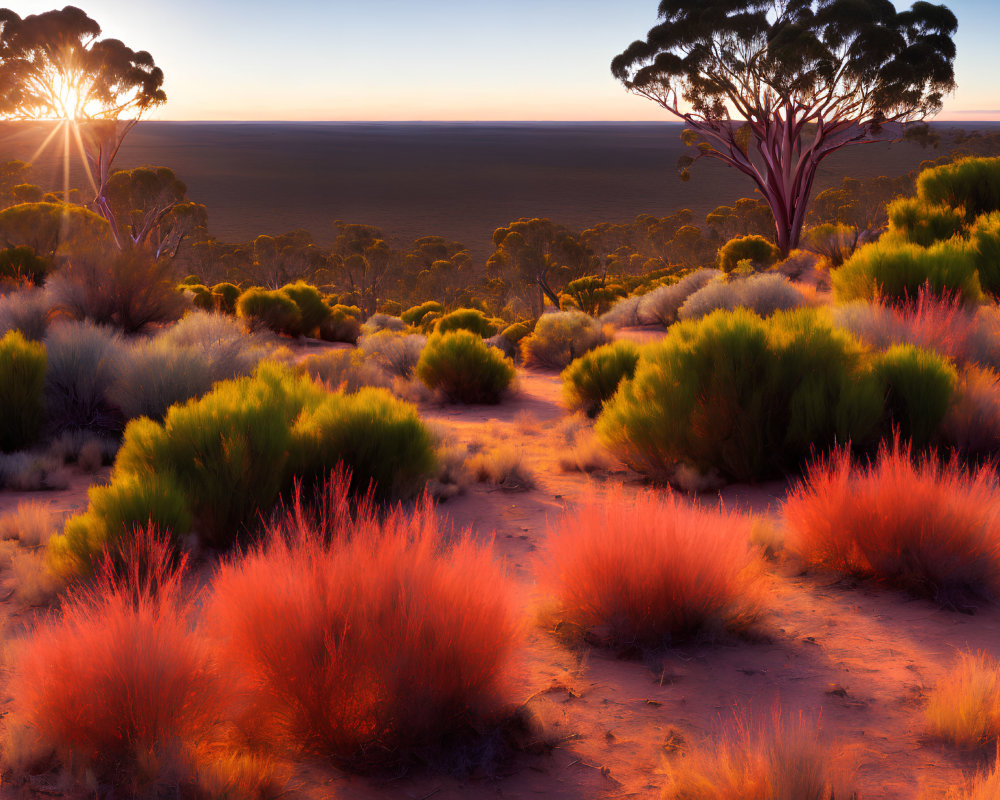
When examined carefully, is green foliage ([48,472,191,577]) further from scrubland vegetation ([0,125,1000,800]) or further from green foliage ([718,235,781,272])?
green foliage ([718,235,781,272])

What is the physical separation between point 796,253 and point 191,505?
2055cm

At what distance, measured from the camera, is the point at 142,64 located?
32031 millimetres

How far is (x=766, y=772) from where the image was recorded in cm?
196

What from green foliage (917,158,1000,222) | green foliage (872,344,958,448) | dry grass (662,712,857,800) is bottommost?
dry grass (662,712,857,800)

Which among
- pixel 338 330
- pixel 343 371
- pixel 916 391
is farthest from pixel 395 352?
pixel 916 391

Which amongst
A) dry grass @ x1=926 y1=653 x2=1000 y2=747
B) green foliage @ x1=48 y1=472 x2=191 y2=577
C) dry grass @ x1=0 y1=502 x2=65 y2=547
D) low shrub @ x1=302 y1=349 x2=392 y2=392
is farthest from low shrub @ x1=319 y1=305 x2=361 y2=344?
dry grass @ x1=926 y1=653 x2=1000 y2=747

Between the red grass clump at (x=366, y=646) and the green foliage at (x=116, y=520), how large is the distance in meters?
1.60

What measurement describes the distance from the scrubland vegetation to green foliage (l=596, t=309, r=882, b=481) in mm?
27

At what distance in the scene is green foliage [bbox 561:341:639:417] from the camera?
9.62 metres

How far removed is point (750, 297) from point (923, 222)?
3.01 meters

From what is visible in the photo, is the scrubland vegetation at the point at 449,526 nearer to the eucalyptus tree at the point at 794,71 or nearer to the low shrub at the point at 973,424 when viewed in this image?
the low shrub at the point at 973,424

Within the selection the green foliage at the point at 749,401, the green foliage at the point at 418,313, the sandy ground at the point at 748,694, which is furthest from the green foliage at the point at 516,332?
the sandy ground at the point at 748,694

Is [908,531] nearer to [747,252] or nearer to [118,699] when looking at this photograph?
[118,699]

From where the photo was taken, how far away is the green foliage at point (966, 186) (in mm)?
12734
